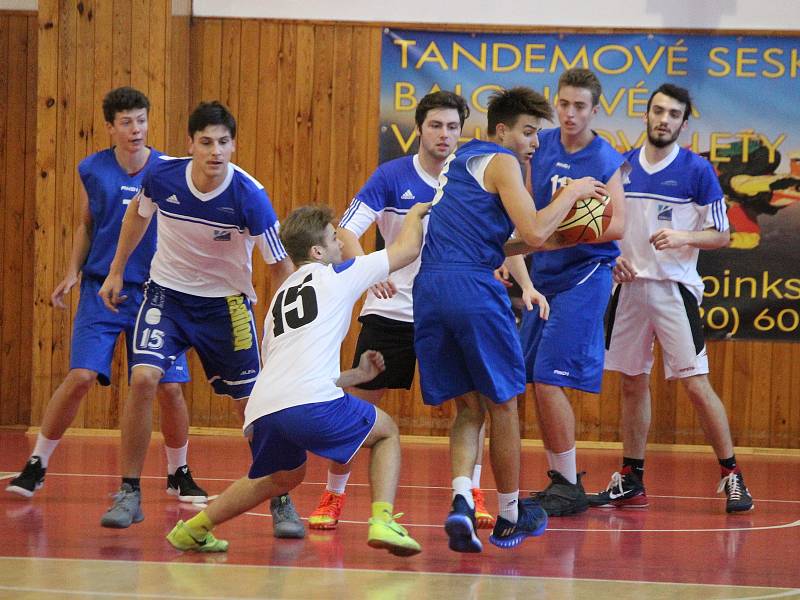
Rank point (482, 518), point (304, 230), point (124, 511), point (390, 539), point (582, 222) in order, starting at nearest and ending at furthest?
point (390, 539)
point (304, 230)
point (124, 511)
point (582, 222)
point (482, 518)

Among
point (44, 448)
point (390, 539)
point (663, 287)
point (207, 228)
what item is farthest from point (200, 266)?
point (663, 287)

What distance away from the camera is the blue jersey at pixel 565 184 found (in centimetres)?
551

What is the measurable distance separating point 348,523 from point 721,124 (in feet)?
15.9

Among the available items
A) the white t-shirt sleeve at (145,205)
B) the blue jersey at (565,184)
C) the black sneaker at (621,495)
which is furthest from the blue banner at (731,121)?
the white t-shirt sleeve at (145,205)

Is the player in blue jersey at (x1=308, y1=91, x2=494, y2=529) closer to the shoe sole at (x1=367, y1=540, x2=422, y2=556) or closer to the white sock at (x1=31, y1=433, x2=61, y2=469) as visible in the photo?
the shoe sole at (x1=367, y1=540, x2=422, y2=556)

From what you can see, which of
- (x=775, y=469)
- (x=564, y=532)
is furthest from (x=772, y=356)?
(x=564, y=532)

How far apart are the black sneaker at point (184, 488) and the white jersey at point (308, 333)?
155 centimetres

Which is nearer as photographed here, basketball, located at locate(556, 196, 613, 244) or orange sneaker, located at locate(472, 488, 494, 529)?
basketball, located at locate(556, 196, 613, 244)

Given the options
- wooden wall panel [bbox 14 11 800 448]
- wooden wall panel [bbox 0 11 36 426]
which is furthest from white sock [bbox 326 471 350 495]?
wooden wall panel [bbox 0 11 36 426]

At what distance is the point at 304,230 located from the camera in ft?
13.9

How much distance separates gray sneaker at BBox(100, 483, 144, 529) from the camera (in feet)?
15.2

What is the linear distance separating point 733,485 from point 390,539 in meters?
2.52

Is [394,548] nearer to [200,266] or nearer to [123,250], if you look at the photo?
[200,266]

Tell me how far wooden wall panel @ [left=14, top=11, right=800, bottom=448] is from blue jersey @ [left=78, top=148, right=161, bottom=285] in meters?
2.46
